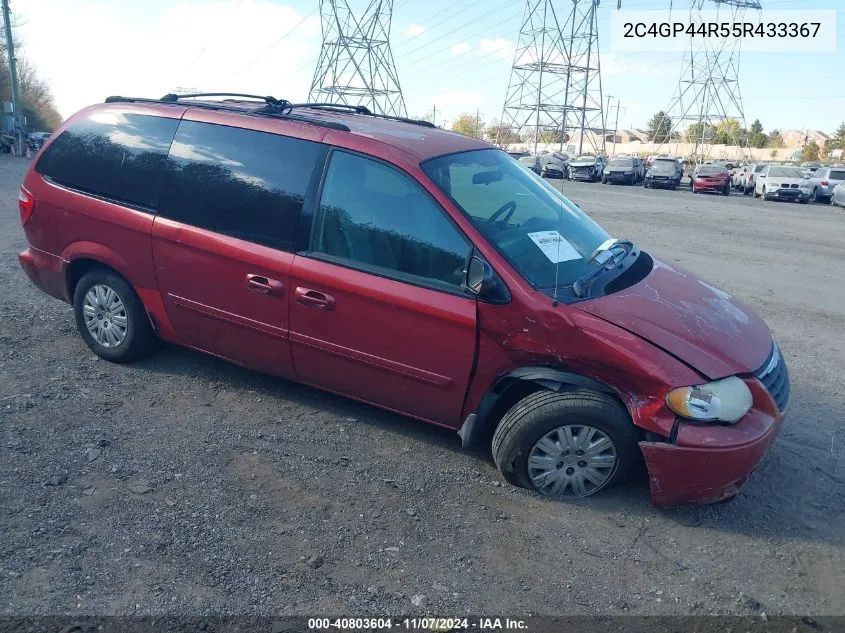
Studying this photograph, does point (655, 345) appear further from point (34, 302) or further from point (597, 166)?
point (597, 166)

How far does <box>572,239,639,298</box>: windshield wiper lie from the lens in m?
3.83

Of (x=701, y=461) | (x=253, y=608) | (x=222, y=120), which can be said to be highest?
(x=222, y=120)

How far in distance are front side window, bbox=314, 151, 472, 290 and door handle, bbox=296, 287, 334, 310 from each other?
247 millimetres

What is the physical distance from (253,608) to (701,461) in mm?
2190

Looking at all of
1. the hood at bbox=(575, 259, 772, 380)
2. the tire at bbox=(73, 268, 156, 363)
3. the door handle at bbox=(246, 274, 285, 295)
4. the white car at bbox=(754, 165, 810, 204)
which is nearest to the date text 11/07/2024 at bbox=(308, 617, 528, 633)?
the hood at bbox=(575, 259, 772, 380)

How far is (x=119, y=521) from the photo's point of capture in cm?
334

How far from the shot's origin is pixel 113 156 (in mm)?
4926

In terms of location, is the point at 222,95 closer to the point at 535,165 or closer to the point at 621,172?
the point at 535,165

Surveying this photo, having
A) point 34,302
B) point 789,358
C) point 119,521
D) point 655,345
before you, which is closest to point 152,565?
point 119,521

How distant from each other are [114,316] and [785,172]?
1290 inches

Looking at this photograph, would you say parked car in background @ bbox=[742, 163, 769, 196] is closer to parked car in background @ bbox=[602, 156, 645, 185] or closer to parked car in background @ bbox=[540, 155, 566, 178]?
parked car in background @ bbox=[602, 156, 645, 185]

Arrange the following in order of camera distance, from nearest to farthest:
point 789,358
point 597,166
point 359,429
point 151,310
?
point 359,429 < point 151,310 < point 789,358 < point 597,166

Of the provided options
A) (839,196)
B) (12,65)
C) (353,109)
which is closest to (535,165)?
(839,196)

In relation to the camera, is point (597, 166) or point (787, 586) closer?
point (787, 586)
